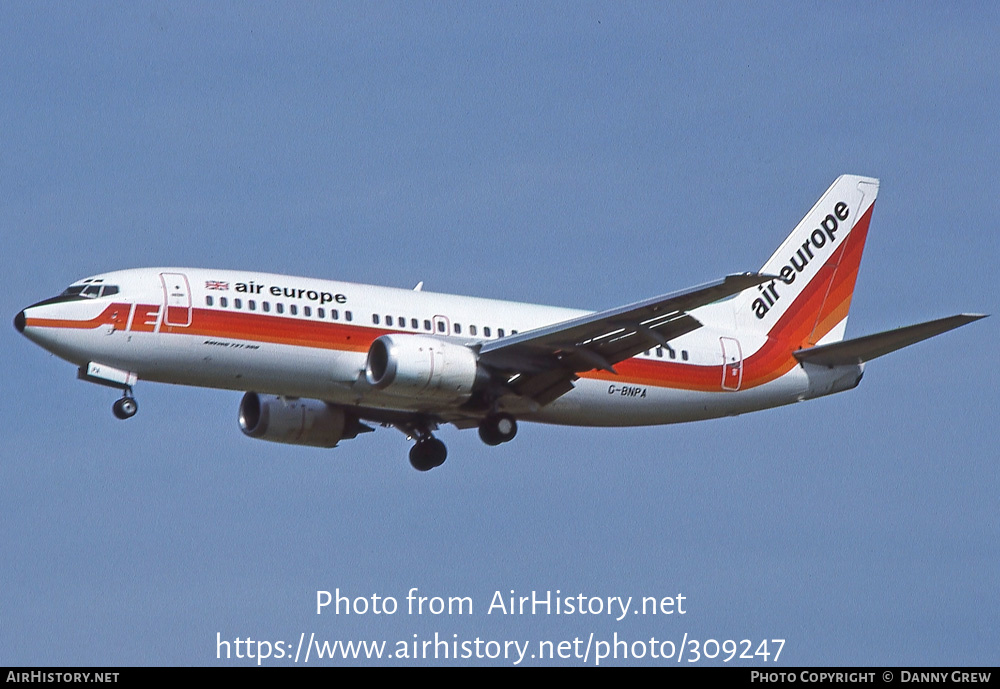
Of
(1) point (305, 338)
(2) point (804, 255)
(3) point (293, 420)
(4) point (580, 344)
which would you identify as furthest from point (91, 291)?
(2) point (804, 255)

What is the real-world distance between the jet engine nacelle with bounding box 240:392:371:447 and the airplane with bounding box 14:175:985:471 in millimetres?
45

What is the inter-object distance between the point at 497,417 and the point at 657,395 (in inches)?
202

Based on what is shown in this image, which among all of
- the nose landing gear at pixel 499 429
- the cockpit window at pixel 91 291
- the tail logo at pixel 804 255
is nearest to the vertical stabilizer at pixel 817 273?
the tail logo at pixel 804 255

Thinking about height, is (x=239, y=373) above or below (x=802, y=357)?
below

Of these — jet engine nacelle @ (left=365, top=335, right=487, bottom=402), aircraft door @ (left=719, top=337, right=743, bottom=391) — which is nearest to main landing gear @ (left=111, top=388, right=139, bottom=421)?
jet engine nacelle @ (left=365, top=335, right=487, bottom=402)

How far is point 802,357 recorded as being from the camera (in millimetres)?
54781

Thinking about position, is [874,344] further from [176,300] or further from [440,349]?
[176,300]

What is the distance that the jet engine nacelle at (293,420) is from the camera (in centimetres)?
5253

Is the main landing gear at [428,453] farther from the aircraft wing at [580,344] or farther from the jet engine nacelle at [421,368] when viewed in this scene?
the jet engine nacelle at [421,368]

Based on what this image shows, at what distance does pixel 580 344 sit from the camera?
162ft

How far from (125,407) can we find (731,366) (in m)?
17.8

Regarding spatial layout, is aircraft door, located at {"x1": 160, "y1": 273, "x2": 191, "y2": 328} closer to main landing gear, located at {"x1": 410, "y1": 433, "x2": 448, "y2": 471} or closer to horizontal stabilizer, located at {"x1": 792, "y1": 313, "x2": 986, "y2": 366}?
main landing gear, located at {"x1": 410, "y1": 433, "x2": 448, "y2": 471}
